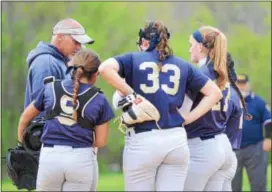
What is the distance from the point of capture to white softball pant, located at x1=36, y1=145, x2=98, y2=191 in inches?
213

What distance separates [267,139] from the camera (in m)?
11.0

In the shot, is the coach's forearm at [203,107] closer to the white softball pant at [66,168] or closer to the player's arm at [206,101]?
the player's arm at [206,101]

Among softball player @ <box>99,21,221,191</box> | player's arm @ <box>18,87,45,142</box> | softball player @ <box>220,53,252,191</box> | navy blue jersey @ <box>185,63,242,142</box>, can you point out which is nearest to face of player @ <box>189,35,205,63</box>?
navy blue jersey @ <box>185,63,242,142</box>

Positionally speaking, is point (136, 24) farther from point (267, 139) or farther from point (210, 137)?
point (210, 137)

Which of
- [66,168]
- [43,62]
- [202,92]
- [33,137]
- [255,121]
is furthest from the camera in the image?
[255,121]

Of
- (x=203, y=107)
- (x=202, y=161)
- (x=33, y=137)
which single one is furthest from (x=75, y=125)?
(x=202, y=161)

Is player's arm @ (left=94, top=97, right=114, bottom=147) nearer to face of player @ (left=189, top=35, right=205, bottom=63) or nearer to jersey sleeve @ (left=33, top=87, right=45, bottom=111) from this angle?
jersey sleeve @ (left=33, top=87, right=45, bottom=111)

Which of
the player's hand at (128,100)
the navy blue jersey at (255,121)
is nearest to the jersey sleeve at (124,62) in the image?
the player's hand at (128,100)

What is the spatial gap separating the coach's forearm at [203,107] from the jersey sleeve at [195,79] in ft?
0.35

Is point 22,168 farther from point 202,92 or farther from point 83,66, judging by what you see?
point 202,92

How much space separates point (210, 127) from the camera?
240 inches

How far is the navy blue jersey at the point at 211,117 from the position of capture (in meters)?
6.04

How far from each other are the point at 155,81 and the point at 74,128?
69 centimetres

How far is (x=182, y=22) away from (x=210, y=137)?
27230 mm
